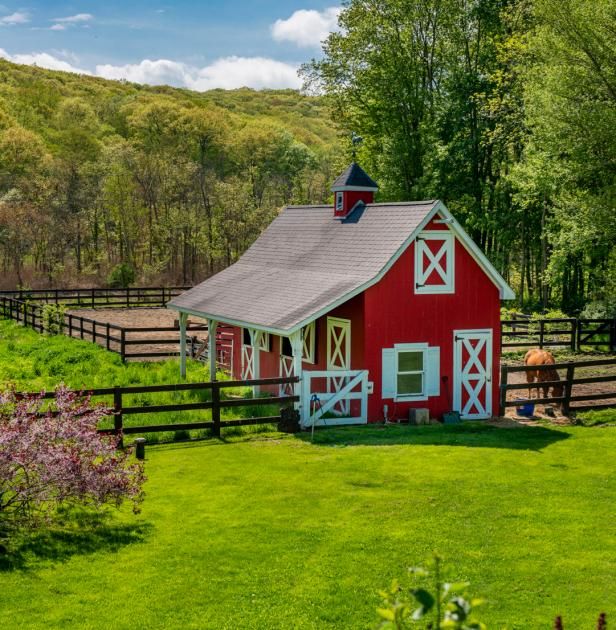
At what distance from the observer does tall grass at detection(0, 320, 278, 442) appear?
59.3ft

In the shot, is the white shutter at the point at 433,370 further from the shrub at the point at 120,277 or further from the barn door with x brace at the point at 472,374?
the shrub at the point at 120,277

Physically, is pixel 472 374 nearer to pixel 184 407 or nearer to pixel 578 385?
pixel 578 385

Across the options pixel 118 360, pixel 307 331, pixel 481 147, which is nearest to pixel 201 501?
pixel 307 331

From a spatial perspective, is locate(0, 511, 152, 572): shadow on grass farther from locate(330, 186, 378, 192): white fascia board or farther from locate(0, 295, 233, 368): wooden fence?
locate(0, 295, 233, 368): wooden fence

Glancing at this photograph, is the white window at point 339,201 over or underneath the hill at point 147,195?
underneath

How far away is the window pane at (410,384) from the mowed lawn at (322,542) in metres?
3.92

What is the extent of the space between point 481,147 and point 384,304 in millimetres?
27241

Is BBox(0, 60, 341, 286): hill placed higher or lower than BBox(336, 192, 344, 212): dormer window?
higher

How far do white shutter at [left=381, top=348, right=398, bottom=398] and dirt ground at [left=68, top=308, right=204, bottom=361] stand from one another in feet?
32.8

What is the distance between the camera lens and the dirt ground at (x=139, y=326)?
30.4m

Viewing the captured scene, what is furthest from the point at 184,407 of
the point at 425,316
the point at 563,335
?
the point at 563,335

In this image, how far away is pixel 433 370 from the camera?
797 inches

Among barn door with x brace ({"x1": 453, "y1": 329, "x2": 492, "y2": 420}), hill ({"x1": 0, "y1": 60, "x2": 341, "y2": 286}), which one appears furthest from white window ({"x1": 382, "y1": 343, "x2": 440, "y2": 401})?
hill ({"x1": 0, "y1": 60, "x2": 341, "y2": 286})

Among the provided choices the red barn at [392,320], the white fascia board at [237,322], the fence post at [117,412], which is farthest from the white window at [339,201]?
the fence post at [117,412]
